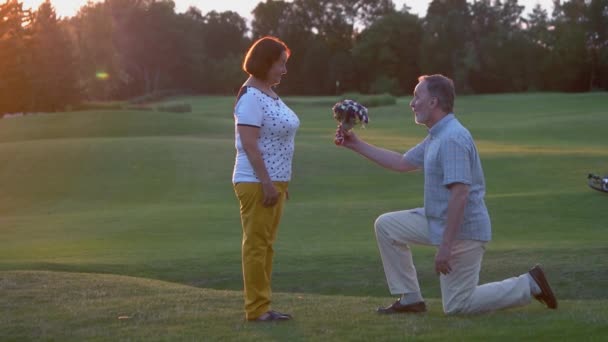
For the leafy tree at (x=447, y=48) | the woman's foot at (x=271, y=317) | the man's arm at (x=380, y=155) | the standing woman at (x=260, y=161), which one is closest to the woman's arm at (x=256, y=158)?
Result: the standing woman at (x=260, y=161)

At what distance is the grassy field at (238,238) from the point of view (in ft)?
21.4

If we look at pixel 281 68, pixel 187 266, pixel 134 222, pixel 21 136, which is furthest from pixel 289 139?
pixel 21 136

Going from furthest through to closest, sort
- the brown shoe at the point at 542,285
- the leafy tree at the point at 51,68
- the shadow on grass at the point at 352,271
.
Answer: the leafy tree at the point at 51,68 < the shadow on grass at the point at 352,271 < the brown shoe at the point at 542,285

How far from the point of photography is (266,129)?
260 inches

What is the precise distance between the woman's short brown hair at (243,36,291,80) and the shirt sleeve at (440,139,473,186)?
131cm

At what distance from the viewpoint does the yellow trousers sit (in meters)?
6.55

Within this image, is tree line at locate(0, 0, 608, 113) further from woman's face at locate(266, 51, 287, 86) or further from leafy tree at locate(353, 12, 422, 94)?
woman's face at locate(266, 51, 287, 86)

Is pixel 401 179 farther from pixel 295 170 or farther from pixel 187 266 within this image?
pixel 187 266

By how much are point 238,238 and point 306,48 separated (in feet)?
264

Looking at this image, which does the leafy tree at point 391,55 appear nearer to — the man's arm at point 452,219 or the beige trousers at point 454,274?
the beige trousers at point 454,274

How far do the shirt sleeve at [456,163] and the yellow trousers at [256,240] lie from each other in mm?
1134

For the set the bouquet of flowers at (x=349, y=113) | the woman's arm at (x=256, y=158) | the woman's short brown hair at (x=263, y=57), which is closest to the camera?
the woman's arm at (x=256, y=158)

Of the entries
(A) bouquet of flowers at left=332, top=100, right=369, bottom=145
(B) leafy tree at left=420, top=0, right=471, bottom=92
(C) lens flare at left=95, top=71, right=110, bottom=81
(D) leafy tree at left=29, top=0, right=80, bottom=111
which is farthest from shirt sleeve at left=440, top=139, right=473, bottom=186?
(C) lens flare at left=95, top=71, right=110, bottom=81

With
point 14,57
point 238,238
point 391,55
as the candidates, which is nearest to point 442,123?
point 238,238
